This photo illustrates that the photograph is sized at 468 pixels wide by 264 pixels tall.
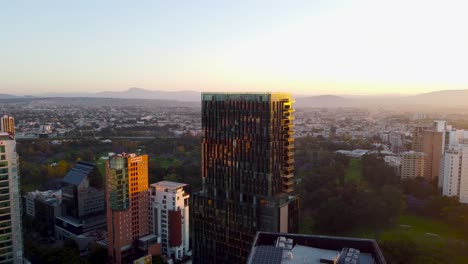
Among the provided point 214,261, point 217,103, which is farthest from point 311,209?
point 217,103

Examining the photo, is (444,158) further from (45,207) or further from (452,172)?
(45,207)

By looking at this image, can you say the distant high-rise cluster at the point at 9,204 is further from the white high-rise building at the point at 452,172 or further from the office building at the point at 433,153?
the office building at the point at 433,153

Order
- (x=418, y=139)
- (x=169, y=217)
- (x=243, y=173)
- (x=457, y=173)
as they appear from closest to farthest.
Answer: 1. (x=243, y=173)
2. (x=169, y=217)
3. (x=457, y=173)
4. (x=418, y=139)

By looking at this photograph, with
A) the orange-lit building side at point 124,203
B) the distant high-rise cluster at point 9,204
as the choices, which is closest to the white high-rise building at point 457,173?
the orange-lit building side at point 124,203

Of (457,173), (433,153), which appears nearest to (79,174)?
(457,173)

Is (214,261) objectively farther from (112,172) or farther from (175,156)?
(175,156)

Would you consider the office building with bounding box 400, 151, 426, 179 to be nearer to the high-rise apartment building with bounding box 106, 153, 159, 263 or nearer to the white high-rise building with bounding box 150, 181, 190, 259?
the white high-rise building with bounding box 150, 181, 190, 259
